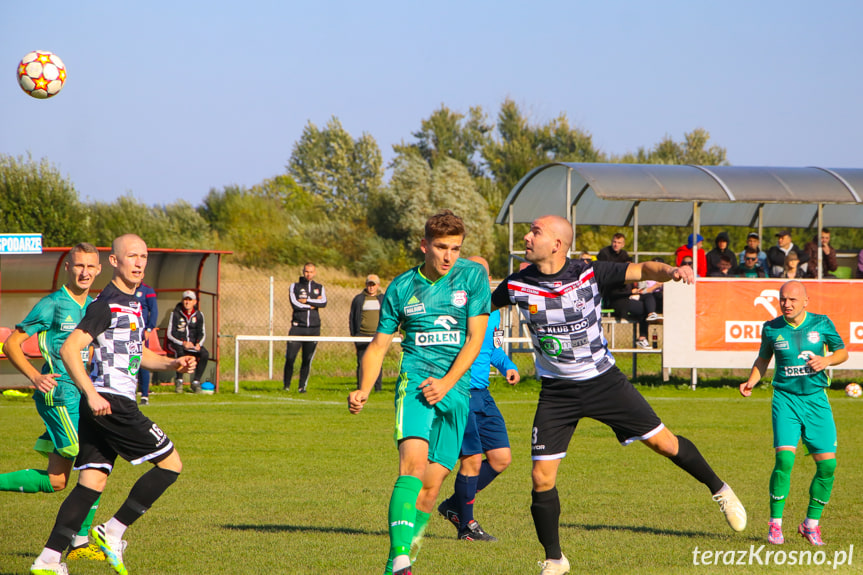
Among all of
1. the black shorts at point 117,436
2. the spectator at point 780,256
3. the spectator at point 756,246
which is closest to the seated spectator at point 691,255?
the spectator at point 756,246

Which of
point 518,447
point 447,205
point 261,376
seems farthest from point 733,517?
point 447,205

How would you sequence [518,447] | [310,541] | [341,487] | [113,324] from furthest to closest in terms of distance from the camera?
1. [518,447]
2. [341,487]
3. [310,541]
4. [113,324]

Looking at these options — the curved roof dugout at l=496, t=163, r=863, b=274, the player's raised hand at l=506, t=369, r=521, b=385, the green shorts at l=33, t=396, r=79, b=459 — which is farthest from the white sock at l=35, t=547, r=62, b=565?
the curved roof dugout at l=496, t=163, r=863, b=274

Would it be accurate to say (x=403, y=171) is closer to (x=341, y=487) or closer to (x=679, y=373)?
(x=679, y=373)

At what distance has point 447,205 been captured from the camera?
169ft

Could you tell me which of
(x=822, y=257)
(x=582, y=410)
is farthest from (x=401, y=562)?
(x=822, y=257)

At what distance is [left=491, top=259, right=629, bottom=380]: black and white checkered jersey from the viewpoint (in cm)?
600

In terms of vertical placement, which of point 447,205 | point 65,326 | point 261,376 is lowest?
point 261,376

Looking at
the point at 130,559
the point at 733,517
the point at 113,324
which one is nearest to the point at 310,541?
the point at 130,559

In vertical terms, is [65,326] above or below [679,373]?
above

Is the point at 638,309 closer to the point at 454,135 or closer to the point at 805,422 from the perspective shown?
the point at 805,422

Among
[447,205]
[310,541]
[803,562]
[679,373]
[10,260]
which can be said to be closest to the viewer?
[803,562]

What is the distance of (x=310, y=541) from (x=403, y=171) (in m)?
46.8

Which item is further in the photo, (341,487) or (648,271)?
(341,487)
